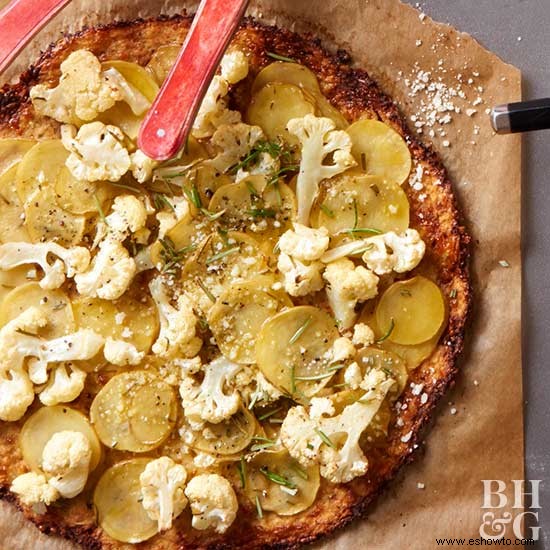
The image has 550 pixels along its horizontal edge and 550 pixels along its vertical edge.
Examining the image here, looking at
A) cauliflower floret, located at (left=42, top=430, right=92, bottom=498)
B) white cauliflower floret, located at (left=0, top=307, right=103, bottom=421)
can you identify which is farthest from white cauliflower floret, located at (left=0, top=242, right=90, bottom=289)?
cauliflower floret, located at (left=42, top=430, right=92, bottom=498)

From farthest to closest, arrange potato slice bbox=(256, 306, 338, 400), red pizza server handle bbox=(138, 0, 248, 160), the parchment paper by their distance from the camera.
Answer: the parchment paper < potato slice bbox=(256, 306, 338, 400) < red pizza server handle bbox=(138, 0, 248, 160)

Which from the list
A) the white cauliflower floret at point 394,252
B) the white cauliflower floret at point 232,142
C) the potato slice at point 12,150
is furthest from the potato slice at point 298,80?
the potato slice at point 12,150

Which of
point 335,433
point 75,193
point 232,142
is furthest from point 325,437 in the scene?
point 75,193

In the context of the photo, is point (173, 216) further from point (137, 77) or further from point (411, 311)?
point (411, 311)

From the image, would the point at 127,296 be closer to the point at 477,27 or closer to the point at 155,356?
the point at 155,356

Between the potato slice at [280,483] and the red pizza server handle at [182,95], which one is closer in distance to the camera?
the red pizza server handle at [182,95]

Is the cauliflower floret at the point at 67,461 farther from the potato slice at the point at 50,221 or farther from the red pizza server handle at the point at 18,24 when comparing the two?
the red pizza server handle at the point at 18,24

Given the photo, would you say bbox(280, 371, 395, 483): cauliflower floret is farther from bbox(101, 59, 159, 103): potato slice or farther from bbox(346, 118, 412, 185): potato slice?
bbox(101, 59, 159, 103): potato slice
